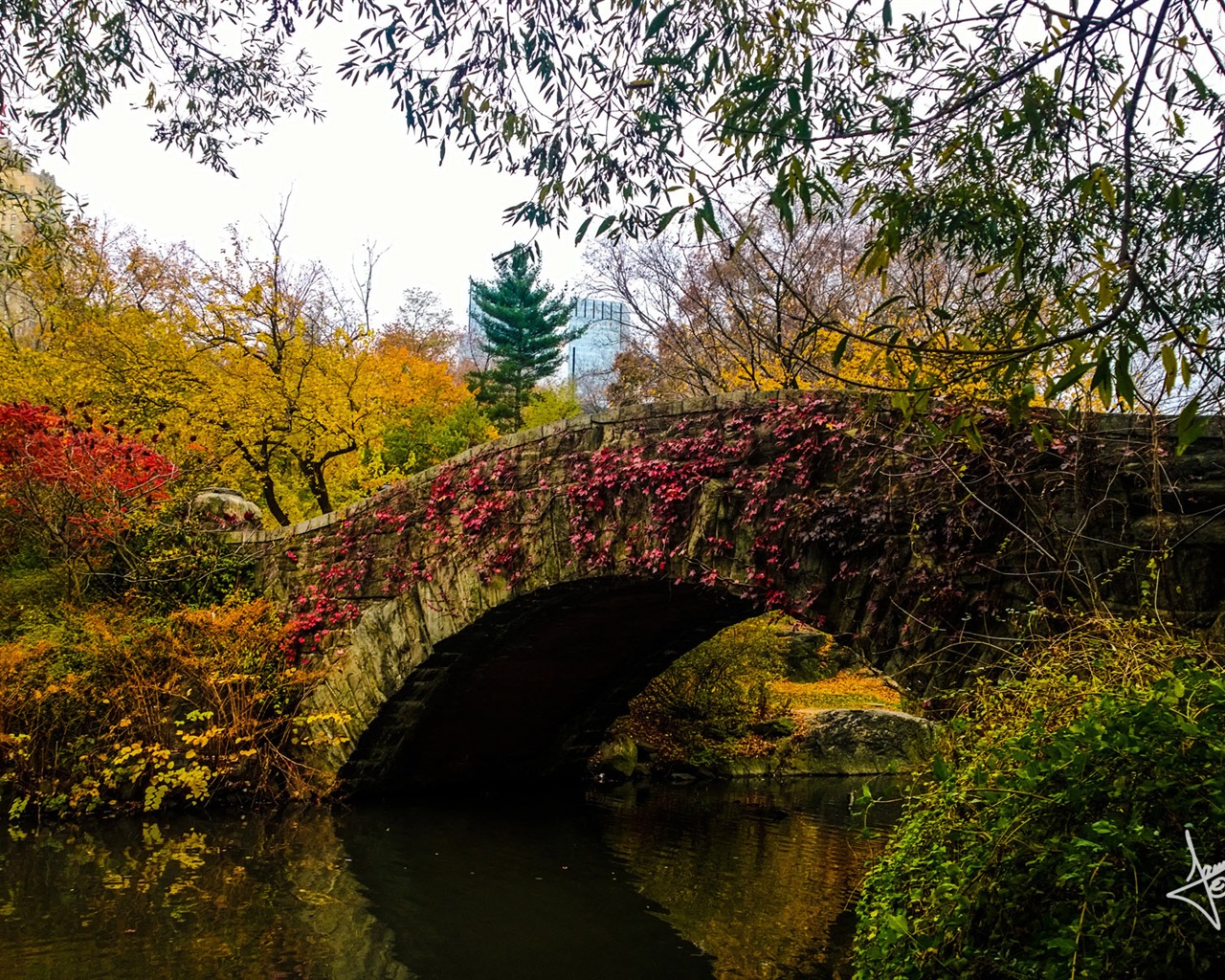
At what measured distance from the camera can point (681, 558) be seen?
6.18m

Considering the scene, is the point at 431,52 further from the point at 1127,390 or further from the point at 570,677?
the point at 570,677

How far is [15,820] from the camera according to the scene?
24.9 ft

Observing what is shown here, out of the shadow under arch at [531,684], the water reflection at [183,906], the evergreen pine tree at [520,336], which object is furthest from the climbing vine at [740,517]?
the evergreen pine tree at [520,336]

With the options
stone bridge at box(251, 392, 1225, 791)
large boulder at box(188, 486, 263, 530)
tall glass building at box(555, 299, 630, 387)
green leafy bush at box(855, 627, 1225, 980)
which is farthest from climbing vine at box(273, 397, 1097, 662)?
tall glass building at box(555, 299, 630, 387)

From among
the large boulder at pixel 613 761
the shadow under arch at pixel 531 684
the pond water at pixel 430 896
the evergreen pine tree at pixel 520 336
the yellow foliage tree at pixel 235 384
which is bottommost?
the pond water at pixel 430 896

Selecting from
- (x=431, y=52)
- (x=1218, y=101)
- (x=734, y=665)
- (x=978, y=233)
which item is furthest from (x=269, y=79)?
(x=734, y=665)

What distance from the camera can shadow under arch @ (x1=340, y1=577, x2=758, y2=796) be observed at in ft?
25.2

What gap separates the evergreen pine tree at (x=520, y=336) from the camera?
26.5 meters

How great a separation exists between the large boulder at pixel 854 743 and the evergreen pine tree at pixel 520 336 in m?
14.9

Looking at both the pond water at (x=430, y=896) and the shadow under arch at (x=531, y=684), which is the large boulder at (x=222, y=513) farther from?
the pond water at (x=430, y=896)

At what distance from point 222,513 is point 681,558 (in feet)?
18.1

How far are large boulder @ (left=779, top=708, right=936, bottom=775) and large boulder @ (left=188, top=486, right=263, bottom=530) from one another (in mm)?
6565

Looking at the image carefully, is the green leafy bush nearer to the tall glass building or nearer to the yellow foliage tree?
the yellow foliage tree

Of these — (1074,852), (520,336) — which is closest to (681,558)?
(1074,852)
